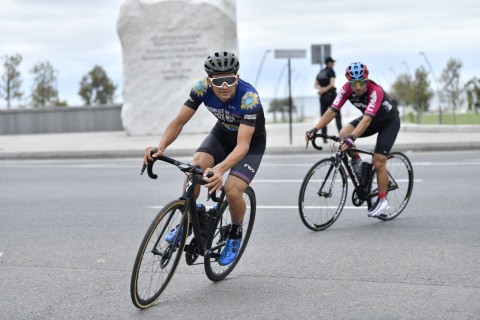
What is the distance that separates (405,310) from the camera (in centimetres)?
537

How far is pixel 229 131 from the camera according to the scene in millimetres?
6441

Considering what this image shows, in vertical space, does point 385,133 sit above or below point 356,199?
above

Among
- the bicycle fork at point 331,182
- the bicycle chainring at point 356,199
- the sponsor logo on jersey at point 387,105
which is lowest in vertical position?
the bicycle chainring at point 356,199

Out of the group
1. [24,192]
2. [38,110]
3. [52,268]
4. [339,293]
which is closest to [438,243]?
[339,293]

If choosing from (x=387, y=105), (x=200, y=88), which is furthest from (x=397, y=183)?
(x=200, y=88)

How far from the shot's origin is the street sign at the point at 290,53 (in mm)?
20797

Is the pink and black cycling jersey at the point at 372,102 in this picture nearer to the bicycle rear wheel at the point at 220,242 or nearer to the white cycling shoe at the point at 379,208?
the white cycling shoe at the point at 379,208

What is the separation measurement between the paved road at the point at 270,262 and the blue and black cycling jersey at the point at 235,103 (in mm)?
1264

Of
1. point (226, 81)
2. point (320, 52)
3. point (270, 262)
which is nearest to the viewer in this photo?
point (226, 81)

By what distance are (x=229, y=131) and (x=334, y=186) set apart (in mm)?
2579

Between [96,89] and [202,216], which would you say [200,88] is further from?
[96,89]

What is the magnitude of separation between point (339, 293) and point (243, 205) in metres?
0.99

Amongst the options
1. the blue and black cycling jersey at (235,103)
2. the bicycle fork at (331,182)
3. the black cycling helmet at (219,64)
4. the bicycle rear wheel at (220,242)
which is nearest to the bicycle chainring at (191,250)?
the bicycle rear wheel at (220,242)

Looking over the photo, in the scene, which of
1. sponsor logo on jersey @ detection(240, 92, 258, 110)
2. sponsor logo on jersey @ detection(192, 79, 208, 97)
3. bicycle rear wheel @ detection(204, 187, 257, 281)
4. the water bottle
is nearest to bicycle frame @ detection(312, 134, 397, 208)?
bicycle rear wheel @ detection(204, 187, 257, 281)
